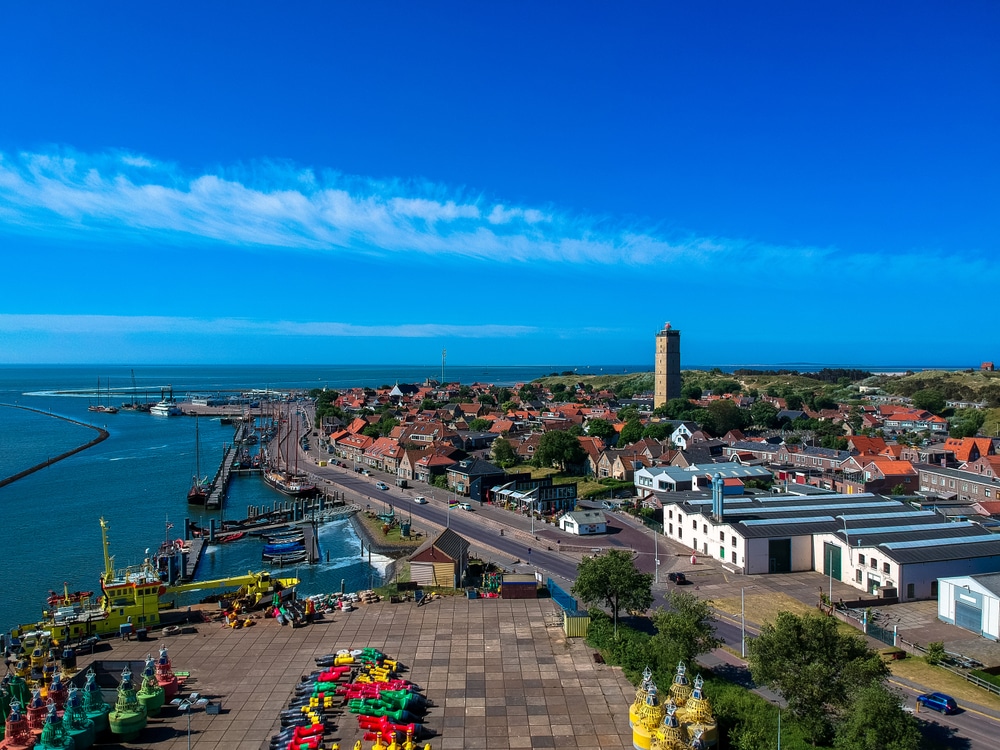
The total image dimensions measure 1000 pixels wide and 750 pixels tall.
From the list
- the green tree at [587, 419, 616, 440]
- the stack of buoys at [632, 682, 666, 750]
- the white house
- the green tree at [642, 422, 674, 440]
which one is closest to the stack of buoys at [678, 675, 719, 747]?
the stack of buoys at [632, 682, 666, 750]

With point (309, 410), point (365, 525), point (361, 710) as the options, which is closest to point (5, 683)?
point (361, 710)

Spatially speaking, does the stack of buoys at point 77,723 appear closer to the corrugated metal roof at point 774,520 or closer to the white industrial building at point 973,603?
the corrugated metal roof at point 774,520

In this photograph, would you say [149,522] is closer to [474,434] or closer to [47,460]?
[47,460]

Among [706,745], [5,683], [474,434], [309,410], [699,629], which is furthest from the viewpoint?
[309,410]

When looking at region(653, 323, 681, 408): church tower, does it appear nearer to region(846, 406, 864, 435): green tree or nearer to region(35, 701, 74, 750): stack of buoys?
region(846, 406, 864, 435): green tree

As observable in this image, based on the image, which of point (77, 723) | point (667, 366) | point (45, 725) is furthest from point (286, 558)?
point (667, 366)

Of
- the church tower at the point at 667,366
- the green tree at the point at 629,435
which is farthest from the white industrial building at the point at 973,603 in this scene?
the church tower at the point at 667,366
